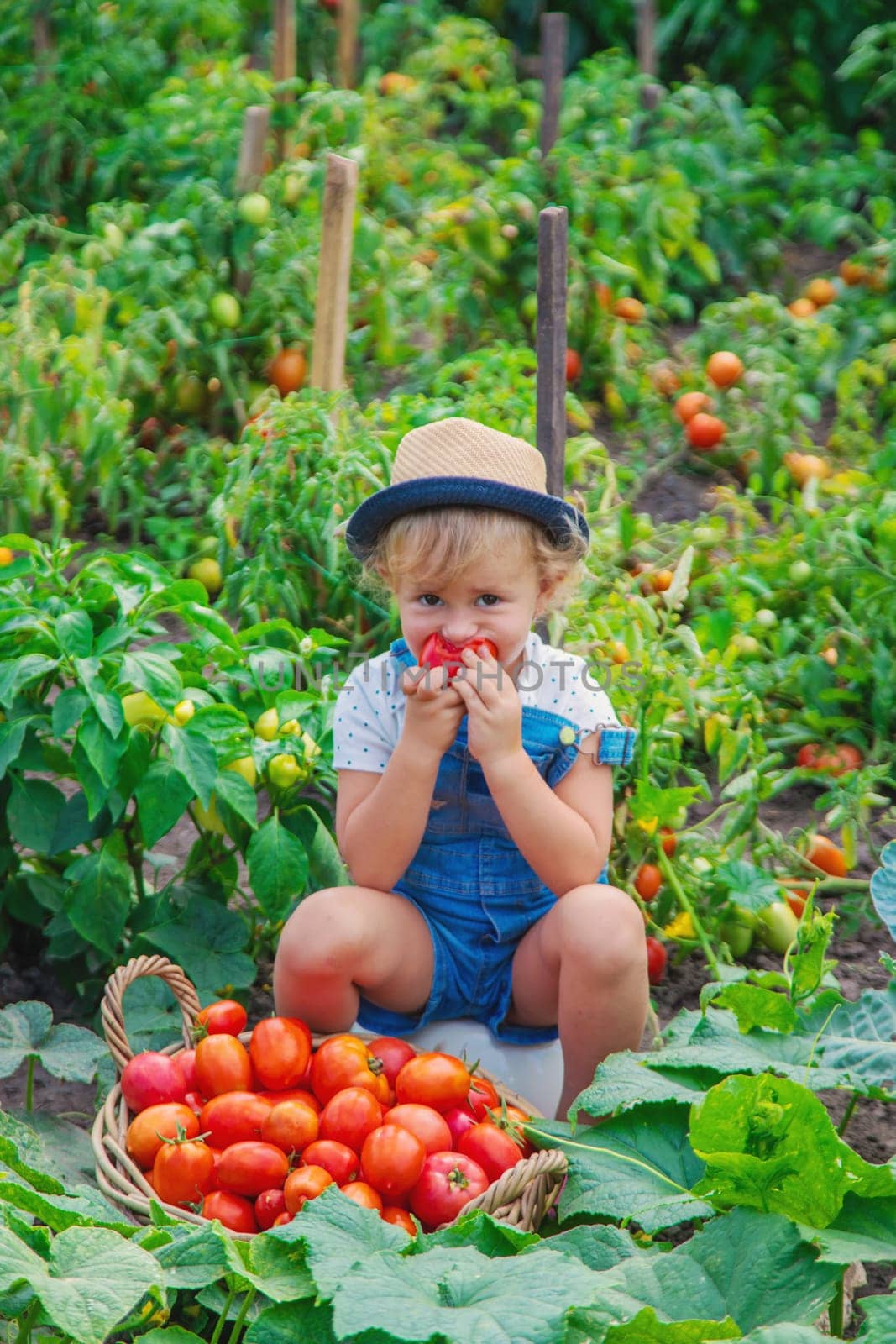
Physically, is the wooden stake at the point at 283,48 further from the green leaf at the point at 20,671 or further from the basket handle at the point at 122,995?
the basket handle at the point at 122,995

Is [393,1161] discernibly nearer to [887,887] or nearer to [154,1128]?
[154,1128]

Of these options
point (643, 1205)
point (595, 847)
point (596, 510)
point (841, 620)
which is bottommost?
point (643, 1205)

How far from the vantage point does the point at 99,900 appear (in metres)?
2.20

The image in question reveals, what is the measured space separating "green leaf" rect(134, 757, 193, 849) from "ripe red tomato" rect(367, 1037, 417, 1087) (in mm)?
431

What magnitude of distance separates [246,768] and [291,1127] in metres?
0.59

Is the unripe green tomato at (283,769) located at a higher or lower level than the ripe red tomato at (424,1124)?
higher

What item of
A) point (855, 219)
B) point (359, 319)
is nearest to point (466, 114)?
point (855, 219)

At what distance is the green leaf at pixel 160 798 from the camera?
2092 millimetres

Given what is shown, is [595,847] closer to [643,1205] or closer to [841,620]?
[643,1205]

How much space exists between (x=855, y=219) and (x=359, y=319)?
5.91ft

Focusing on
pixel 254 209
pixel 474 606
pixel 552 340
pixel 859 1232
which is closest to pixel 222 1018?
pixel 474 606

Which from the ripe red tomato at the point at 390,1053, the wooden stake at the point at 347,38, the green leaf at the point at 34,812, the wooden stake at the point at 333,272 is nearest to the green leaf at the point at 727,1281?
the ripe red tomato at the point at 390,1053

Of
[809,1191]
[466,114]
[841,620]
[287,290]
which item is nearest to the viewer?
[809,1191]

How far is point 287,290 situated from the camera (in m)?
3.75
